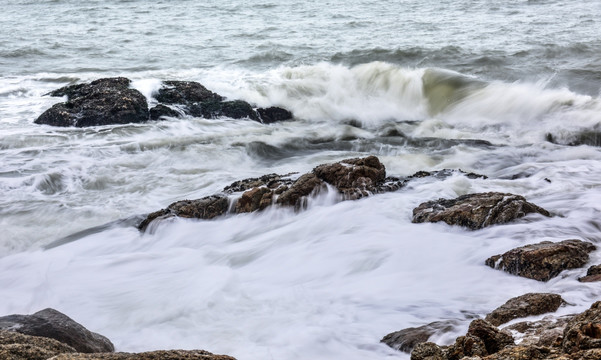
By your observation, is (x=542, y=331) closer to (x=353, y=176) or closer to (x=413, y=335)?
(x=413, y=335)

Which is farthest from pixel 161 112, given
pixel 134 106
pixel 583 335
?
pixel 583 335

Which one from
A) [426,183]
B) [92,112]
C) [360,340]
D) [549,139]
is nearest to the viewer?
[360,340]

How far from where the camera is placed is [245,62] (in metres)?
15.8

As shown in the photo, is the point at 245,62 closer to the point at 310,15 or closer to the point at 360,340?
the point at 310,15

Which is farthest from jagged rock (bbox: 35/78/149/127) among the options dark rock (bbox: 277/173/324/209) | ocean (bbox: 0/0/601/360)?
dark rock (bbox: 277/173/324/209)

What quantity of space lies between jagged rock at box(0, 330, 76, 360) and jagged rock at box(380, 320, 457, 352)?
1.84 meters

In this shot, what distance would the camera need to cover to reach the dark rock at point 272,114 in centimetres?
1101

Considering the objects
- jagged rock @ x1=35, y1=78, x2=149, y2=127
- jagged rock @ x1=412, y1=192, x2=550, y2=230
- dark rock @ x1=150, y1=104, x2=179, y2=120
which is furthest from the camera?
dark rock @ x1=150, y1=104, x2=179, y2=120

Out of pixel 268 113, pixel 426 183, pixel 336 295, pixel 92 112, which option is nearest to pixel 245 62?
pixel 268 113

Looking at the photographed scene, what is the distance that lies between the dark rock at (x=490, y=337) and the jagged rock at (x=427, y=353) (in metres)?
0.19

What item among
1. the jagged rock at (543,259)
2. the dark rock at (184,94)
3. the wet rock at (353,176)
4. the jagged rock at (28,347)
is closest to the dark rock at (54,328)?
the jagged rock at (28,347)

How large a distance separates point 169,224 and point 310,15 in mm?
17643

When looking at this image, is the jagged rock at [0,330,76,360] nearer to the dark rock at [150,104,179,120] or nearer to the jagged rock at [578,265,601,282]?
the jagged rock at [578,265,601,282]

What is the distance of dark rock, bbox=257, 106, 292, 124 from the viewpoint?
11.0 m
